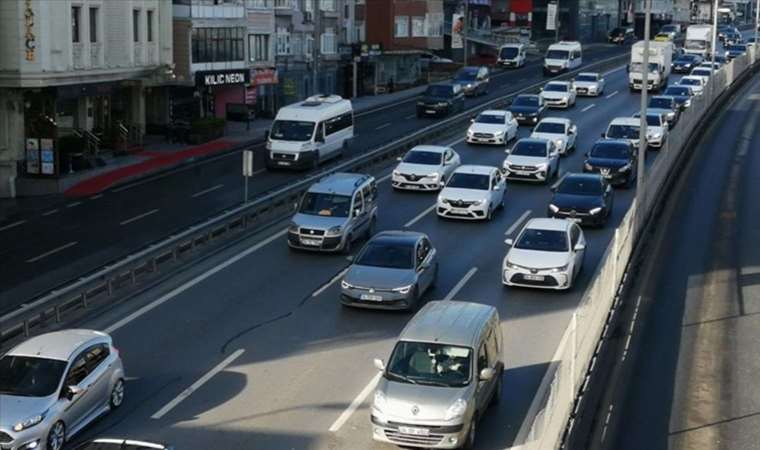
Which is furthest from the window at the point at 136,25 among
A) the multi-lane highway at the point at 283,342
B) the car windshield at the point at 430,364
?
the car windshield at the point at 430,364

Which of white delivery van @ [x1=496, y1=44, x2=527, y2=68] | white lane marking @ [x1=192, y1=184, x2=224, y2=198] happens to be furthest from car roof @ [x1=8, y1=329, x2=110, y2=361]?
white delivery van @ [x1=496, y1=44, x2=527, y2=68]

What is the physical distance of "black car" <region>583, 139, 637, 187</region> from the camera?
41844 mm

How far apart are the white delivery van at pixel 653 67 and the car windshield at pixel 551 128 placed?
22.7m

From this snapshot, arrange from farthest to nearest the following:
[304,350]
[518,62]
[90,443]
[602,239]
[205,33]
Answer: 1. [518,62]
2. [205,33]
3. [602,239]
4. [304,350]
5. [90,443]

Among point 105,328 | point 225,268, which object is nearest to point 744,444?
point 105,328

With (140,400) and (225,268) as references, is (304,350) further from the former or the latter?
(225,268)

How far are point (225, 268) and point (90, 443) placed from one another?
565 inches

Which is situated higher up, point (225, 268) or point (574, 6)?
point (574, 6)

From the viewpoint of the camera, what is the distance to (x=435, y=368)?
1934 centimetres

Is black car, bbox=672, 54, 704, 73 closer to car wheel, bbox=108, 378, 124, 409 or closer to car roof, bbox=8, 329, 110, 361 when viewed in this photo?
car wheel, bbox=108, 378, 124, 409

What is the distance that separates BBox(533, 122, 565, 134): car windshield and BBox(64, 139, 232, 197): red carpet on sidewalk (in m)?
14.4

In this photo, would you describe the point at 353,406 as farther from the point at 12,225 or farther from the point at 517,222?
the point at 12,225

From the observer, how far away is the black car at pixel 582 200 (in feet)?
115

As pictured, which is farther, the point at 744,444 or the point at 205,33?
the point at 205,33
